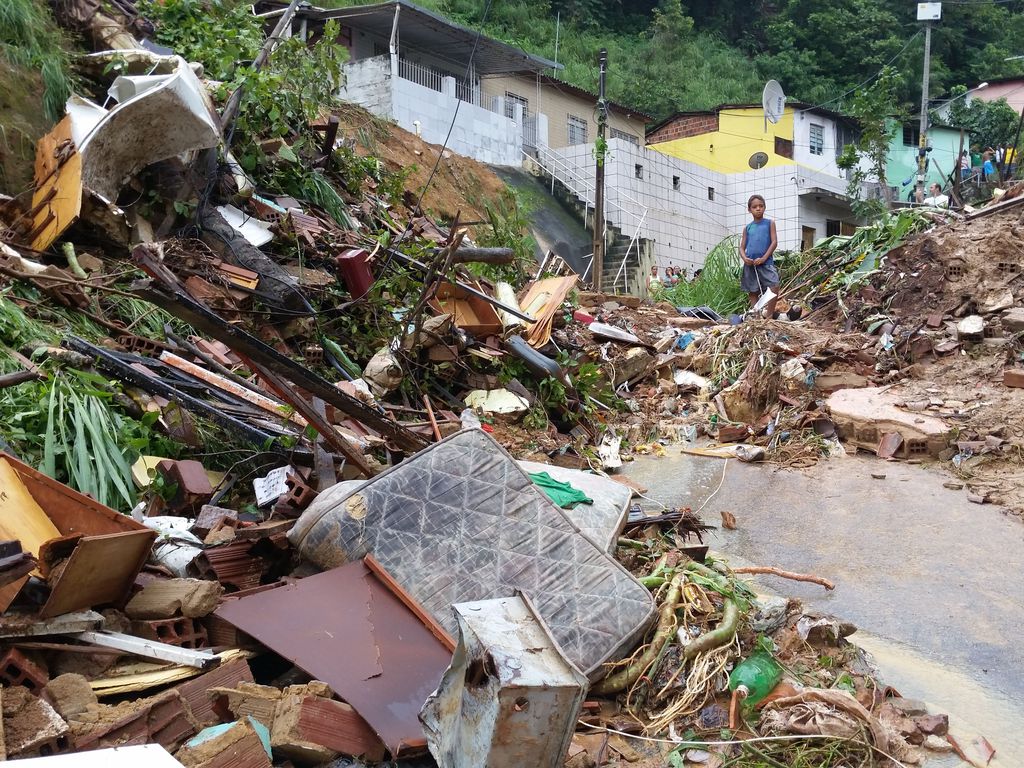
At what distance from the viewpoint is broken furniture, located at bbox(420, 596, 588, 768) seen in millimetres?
2031

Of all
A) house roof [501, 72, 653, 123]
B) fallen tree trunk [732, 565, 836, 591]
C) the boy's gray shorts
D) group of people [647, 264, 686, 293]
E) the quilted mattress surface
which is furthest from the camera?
house roof [501, 72, 653, 123]

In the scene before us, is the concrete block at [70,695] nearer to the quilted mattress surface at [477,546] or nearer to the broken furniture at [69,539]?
the broken furniture at [69,539]

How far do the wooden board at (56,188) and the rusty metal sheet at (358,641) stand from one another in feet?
13.2

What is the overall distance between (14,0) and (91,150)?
2160 millimetres

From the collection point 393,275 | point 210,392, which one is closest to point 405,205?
point 393,275

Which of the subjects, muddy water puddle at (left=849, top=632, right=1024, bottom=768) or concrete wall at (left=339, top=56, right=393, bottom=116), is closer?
muddy water puddle at (left=849, top=632, right=1024, bottom=768)

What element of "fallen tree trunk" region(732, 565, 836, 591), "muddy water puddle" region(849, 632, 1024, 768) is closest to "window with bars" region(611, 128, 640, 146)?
"fallen tree trunk" region(732, 565, 836, 591)

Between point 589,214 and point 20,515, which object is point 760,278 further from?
point 589,214

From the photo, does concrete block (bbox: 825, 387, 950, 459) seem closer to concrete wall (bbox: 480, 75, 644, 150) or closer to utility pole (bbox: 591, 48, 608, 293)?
utility pole (bbox: 591, 48, 608, 293)

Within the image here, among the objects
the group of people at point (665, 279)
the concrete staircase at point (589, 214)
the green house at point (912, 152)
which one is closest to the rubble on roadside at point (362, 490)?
the group of people at point (665, 279)

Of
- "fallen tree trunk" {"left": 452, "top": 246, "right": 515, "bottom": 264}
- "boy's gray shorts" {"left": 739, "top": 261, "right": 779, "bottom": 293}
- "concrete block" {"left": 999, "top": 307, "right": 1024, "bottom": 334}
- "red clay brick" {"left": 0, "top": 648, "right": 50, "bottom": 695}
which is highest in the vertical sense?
"fallen tree trunk" {"left": 452, "top": 246, "right": 515, "bottom": 264}

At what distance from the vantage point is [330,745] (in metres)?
2.38

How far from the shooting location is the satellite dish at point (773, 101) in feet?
76.3

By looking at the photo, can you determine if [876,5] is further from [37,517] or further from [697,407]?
[37,517]
